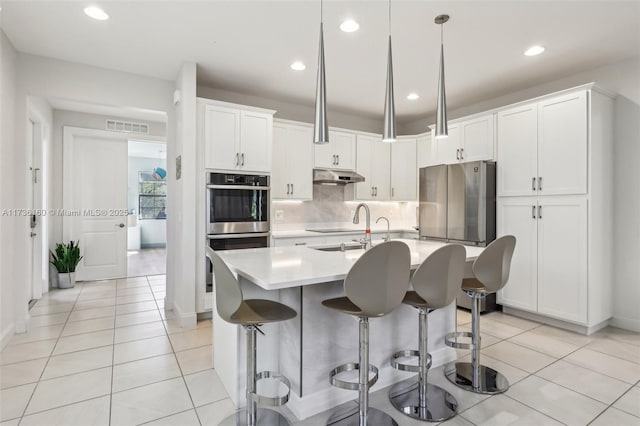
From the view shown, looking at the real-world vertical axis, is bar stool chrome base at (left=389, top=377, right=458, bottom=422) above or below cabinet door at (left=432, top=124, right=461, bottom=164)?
below

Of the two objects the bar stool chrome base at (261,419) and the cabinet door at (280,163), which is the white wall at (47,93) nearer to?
the cabinet door at (280,163)

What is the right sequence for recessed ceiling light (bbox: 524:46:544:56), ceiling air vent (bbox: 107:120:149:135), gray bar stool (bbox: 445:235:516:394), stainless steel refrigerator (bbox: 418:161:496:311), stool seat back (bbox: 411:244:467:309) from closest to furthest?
stool seat back (bbox: 411:244:467:309), gray bar stool (bbox: 445:235:516:394), recessed ceiling light (bbox: 524:46:544:56), stainless steel refrigerator (bbox: 418:161:496:311), ceiling air vent (bbox: 107:120:149:135)

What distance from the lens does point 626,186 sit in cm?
346

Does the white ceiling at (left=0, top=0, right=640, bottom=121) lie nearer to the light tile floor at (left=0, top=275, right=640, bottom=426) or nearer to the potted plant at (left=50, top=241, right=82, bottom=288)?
the light tile floor at (left=0, top=275, right=640, bottom=426)

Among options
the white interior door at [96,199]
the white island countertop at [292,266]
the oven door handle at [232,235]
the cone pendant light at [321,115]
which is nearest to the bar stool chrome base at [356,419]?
the white island countertop at [292,266]

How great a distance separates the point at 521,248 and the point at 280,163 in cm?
304

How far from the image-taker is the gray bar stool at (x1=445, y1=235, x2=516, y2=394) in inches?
88.9

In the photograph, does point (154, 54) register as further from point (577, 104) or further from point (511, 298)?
point (511, 298)

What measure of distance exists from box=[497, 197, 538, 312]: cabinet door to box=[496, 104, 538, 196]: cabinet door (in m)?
0.15

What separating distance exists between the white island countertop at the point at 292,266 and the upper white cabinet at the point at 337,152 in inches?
95.1

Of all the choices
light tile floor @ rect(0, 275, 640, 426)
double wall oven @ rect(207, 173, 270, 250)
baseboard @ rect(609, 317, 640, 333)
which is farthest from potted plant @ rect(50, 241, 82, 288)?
baseboard @ rect(609, 317, 640, 333)

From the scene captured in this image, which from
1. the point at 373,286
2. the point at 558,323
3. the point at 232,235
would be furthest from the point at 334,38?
the point at 558,323

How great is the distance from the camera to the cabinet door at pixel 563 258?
3303 millimetres

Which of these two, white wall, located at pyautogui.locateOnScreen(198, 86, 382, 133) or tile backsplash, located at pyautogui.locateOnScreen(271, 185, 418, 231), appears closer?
white wall, located at pyautogui.locateOnScreen(198, 86, 382, 133)
